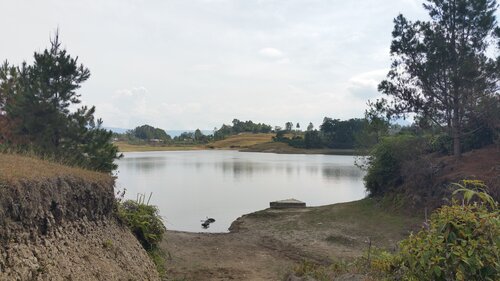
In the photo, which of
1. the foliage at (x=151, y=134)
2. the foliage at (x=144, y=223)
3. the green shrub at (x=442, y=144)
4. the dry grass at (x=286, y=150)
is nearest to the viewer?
the foliage at (x=144, y=223)

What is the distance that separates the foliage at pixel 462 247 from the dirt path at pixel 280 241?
9.79 metres

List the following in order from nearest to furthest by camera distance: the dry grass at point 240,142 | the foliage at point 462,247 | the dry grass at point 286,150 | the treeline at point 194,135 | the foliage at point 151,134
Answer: the foliage at point 462,247
the dry grass at point 286,150
the dry grass at point 240,142
the treeline at point 194,135
the foliage at point 151,134

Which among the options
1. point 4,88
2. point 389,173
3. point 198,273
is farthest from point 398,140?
point 4,88

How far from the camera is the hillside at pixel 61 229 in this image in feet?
20.0

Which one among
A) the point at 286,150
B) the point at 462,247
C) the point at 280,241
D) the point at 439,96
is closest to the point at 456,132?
the point at 439,96

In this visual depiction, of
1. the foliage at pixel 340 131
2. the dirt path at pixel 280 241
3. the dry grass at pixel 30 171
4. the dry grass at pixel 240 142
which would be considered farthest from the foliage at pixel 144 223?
the dry grass at pixel 240 142

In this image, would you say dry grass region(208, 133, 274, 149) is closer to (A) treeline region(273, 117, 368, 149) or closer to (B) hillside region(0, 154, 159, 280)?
(A) treeline region(273, 117, 368, 149)

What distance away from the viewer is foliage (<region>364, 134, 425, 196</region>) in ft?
84.2

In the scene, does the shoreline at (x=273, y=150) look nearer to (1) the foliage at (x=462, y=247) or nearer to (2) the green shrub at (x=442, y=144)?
(2) the green shrub at (x=442, y=144)

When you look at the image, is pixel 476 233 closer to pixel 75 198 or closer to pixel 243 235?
pixel 75 198

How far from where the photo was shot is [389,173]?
26.0m

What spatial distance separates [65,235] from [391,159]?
22.7 meters

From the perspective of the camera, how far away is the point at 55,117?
23.3m

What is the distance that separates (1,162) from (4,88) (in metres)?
22.7
